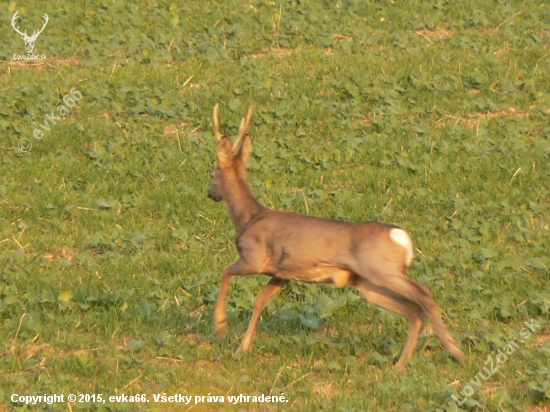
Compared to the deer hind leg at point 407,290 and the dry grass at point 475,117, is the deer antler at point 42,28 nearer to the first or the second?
the dry grass at point 475,117

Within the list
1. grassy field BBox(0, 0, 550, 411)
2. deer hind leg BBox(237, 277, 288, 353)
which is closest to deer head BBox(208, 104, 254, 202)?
deer hind leg BBox(237, 277, 288, 353)

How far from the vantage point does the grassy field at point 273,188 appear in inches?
277

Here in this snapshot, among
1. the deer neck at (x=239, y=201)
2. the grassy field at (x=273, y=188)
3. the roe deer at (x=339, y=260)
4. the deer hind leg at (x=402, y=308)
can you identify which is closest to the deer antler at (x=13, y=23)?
the grassy field at (x=273, y=188)

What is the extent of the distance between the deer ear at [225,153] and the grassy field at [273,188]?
124cm

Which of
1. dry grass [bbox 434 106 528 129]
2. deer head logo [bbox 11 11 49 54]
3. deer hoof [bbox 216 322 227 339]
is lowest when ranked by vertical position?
deer head logo [bbox 11 11 49 54]

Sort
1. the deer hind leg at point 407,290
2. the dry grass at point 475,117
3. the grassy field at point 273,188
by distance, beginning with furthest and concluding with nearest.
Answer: the dry grass at point 475,117, the grassy field at point 273,188, the deer hind leg at point 407,290

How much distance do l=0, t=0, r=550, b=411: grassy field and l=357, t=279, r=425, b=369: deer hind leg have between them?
0.11 meters

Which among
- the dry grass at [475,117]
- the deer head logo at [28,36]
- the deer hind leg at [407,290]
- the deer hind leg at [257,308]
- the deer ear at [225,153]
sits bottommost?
the deer head logo at [28,36]

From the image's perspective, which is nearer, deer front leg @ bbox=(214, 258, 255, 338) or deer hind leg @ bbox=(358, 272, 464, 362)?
deer hind leg @ bbox=(358, 272, 464, 362)

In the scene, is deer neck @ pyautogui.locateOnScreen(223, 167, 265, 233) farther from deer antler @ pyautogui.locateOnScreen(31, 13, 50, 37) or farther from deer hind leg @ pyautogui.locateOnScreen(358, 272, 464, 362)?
deer antler @ pyautogui.locateOnScreen(31, 13, 50, 37)

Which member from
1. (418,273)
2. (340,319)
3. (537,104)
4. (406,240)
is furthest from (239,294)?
(537,104)

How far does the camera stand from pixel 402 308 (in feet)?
22.8

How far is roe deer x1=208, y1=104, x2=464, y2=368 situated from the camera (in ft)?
22.2

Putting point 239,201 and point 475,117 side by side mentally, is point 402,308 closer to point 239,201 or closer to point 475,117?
point 239,201
